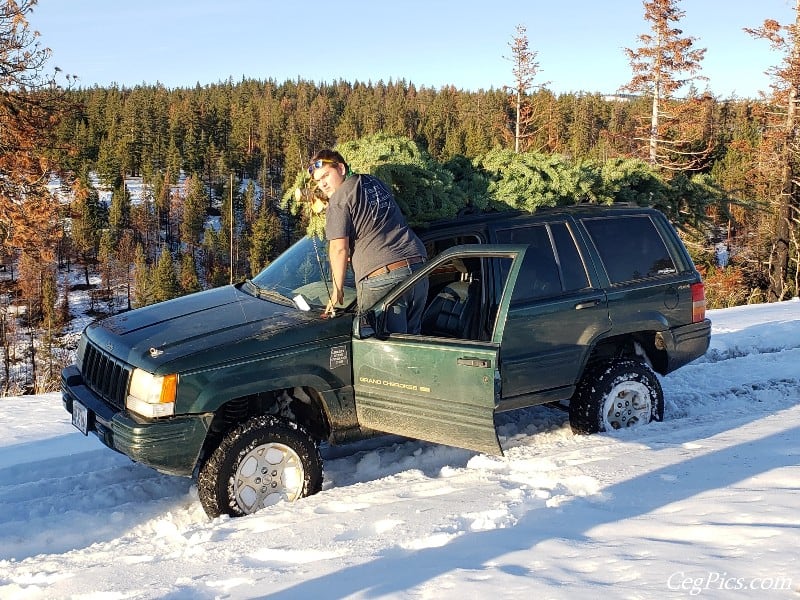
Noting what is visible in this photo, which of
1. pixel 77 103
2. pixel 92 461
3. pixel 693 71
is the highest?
pixel 693 71

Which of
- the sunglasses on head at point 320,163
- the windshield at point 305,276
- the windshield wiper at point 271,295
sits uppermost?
the sunglasses on head at point 320,163


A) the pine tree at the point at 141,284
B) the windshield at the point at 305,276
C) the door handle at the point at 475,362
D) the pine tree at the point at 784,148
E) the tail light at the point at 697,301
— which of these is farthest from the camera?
the pine tree at the point at 141,284

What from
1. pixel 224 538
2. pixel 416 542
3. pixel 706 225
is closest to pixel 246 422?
pixel 224 538

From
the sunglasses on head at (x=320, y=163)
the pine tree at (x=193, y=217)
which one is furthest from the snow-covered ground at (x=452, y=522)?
the pine tree at (x=193, y=217)

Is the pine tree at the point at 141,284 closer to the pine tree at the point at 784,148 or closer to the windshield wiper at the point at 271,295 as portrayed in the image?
Answer: the pine tree at the point at 784,148

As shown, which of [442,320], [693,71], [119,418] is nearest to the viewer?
[119,418]

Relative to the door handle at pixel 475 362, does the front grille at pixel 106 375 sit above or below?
below

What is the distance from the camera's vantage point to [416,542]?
12.6 ft

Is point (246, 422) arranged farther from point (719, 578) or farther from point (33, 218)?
point (33, 218)

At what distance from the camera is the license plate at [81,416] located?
4.81 m

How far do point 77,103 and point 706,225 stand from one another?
2228cm

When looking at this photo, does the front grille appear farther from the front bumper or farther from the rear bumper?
the rear bumper

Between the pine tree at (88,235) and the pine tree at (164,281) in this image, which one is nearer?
the pine tree at (164,281)

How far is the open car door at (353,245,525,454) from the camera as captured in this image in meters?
4.56
